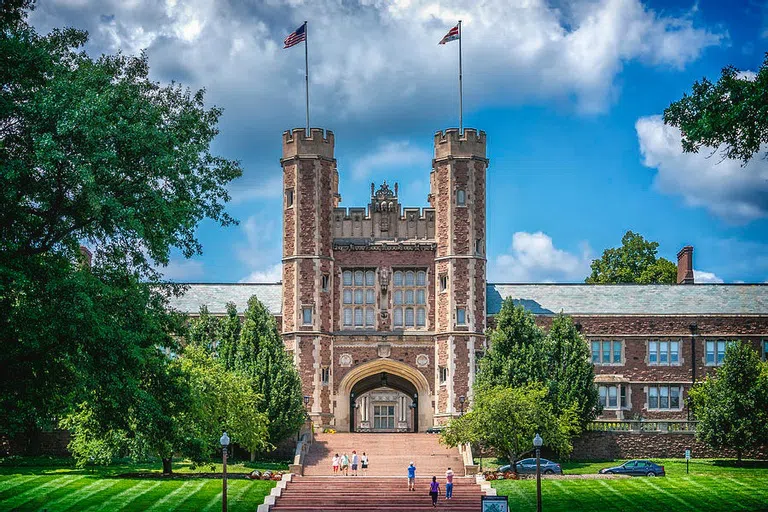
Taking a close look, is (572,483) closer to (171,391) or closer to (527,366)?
(527,366)

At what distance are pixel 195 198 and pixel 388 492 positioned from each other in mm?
16671

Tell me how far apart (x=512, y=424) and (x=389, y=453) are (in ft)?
19.2

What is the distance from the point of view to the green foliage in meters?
50.4

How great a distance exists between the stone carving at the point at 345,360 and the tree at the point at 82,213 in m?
26.9

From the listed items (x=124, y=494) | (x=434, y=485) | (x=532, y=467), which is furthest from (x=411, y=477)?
(x=124, y=494)

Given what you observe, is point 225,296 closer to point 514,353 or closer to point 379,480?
point 514,353

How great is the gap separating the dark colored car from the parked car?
214 centimetres

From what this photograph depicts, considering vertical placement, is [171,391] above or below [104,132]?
below

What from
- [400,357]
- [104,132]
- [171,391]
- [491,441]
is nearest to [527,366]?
[491,441]

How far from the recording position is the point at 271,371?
50.4 meters

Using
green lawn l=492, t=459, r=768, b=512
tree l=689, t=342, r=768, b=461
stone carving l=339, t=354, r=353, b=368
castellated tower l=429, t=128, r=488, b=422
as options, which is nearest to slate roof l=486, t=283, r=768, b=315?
castellated tower l=429, t=128, r=488, b=422

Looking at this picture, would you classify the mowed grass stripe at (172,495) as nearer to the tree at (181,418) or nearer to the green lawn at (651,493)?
the tree at (181,418)

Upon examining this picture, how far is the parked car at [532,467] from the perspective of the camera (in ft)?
153

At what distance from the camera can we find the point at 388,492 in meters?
41.7
